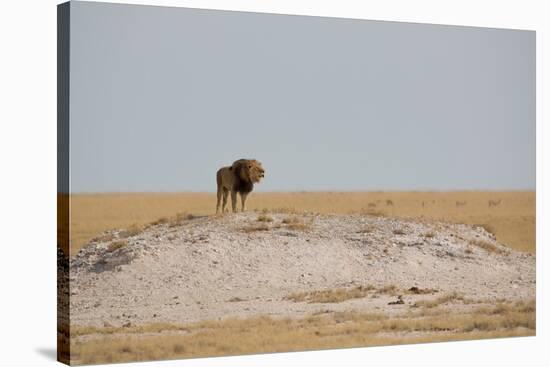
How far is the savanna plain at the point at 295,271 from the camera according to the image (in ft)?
65.4

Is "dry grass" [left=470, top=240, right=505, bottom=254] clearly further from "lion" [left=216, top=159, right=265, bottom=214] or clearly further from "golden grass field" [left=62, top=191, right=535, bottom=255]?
"lion" [left=216, top=159, right=265, bottom=214]

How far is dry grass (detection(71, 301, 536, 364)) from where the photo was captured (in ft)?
64.6

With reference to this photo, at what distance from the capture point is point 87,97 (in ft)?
64.1

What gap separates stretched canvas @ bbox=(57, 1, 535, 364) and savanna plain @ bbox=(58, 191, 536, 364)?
0.04 metres

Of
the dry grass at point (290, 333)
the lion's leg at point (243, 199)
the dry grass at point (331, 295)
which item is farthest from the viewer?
the lion's leg at point (243, 199)

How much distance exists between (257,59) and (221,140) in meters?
1.56

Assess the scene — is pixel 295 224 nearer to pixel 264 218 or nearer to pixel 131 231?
pixel 264 218

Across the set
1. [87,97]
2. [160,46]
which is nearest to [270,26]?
[160,46]

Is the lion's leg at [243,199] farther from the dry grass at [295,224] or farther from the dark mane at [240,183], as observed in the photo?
the dry grass at [295,224]

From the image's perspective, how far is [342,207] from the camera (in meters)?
22.5

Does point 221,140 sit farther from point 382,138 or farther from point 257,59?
point 382,138

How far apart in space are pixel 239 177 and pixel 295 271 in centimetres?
209

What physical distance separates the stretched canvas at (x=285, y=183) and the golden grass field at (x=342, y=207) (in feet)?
0.13

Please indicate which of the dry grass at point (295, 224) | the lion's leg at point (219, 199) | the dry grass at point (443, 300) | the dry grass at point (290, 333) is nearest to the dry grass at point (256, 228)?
the dry grass at point (295, 224)
